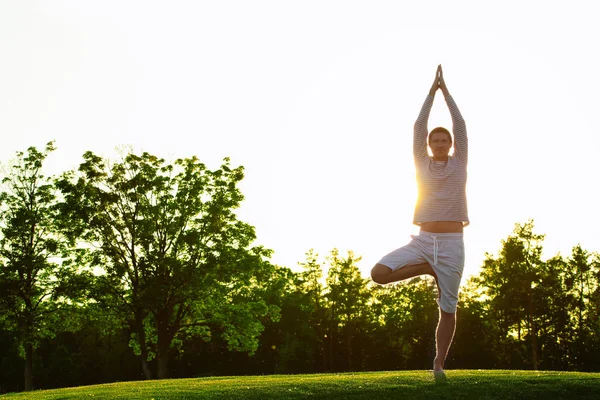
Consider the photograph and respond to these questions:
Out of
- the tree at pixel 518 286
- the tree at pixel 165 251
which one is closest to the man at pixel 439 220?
the tree at pixel 165 251

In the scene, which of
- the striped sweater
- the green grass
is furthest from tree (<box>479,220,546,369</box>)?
the striped sweater

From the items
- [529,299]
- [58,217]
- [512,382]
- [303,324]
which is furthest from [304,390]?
[303,324]

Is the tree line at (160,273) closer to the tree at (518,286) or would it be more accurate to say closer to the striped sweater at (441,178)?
the tree at (518,286)

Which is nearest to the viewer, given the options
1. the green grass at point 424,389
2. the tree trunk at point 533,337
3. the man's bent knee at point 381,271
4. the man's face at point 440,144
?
the man's bent knee at point 381,271

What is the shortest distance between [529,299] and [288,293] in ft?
77.5

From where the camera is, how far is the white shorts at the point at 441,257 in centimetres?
812

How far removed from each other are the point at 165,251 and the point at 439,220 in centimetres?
2929

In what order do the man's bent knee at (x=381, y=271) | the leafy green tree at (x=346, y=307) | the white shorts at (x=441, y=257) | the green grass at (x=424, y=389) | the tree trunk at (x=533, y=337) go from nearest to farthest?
the man's bent knee at (x=381, y=271) → the white shorts at (x=441, y=257) → the green grass at (x=424, y=389) → the tree trunk at (x=533, y=337) → the leafy green tree at (x=346, y=307)

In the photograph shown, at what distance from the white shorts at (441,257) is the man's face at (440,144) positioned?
1056 millimetres

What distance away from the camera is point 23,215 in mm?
36125

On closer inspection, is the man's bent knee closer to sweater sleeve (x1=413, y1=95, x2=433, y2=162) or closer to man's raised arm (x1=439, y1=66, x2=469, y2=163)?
sweater sleeve (x1=413, y1=95, x2=433, y2=162)

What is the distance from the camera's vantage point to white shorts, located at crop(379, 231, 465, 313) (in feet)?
26.6

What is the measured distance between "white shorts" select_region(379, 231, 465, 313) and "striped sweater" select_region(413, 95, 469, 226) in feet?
0.84

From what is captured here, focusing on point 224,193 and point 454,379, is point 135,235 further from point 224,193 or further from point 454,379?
point 454,379
